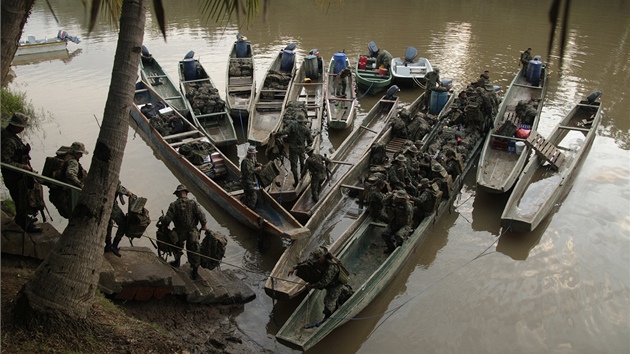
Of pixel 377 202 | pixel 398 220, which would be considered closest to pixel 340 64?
pixel 377 202

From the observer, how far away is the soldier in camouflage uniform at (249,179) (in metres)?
10.6

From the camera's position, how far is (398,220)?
32.2 feet

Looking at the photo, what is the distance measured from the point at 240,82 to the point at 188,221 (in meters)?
10.1

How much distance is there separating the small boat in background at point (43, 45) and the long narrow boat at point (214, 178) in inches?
334

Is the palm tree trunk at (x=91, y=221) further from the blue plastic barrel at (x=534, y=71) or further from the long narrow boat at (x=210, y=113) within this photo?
the blue plastic barrel at (x=534, y=71)

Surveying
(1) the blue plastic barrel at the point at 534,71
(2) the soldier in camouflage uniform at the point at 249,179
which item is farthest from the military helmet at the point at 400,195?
(1) the blue plastic barrel at the point at 534,71

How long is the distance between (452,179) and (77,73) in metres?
16.3

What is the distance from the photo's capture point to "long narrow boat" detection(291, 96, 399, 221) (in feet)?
37.0

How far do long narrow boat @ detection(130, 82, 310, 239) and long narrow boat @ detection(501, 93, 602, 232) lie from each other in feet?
15.3

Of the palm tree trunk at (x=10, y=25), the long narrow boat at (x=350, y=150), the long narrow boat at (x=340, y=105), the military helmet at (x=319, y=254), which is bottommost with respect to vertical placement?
the long narrow boat at (x=350, y=150)

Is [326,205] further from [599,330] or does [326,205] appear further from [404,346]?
[599,330]

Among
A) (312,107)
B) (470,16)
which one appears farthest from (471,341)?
(470,16)

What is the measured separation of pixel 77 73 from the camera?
69.3 feet

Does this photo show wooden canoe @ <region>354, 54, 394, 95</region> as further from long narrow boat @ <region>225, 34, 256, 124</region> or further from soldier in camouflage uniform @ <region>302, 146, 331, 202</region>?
soldier in camouflage uniform @ <region>302, 146, 331, 202</region>
